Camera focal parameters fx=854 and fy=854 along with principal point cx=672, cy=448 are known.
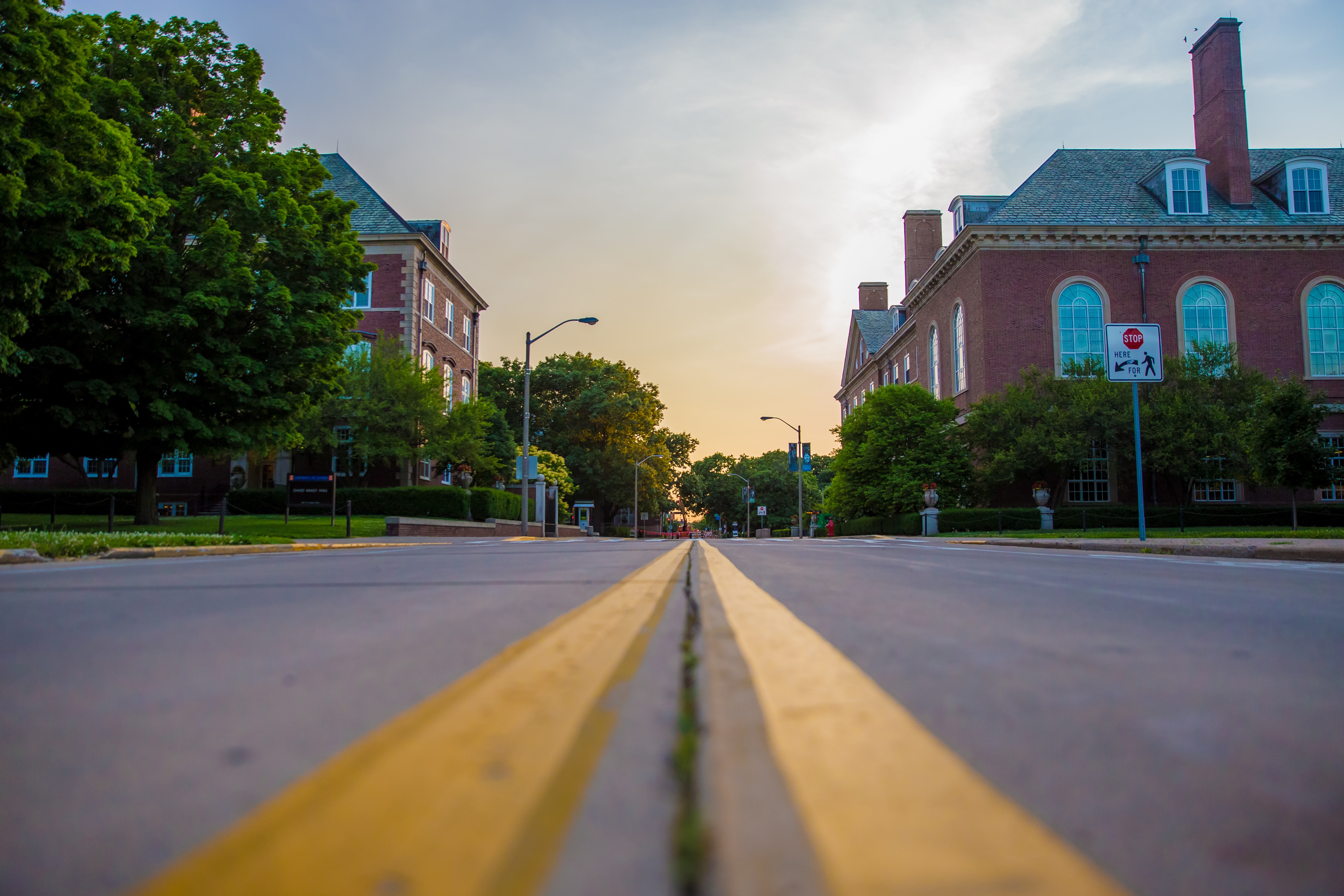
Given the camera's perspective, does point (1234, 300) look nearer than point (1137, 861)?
No

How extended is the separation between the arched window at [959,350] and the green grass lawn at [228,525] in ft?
92.0

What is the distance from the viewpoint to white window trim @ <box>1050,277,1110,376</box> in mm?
39094

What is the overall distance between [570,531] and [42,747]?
173 ft

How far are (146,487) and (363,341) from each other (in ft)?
63.5

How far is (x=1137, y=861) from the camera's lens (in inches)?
46.2

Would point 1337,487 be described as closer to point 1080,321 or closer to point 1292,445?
point 1080,321

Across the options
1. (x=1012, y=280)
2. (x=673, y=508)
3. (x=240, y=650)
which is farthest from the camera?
(x=673, y=508)

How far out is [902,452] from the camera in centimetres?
4106

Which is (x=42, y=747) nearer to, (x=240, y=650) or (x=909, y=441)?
(x=240, y=650)

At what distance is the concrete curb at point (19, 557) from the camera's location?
923 cm

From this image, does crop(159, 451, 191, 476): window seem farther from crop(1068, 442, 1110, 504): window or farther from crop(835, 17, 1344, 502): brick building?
crop(1068, 442, 1110, 504): window

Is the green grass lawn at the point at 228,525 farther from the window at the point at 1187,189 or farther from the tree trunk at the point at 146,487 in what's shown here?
the window at the point at 1187,189

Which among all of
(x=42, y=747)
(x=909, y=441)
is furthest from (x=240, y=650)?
(x=909, y=441)

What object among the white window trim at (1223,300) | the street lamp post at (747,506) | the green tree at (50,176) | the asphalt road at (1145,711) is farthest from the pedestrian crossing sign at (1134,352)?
the street lamp post at (747,506)
